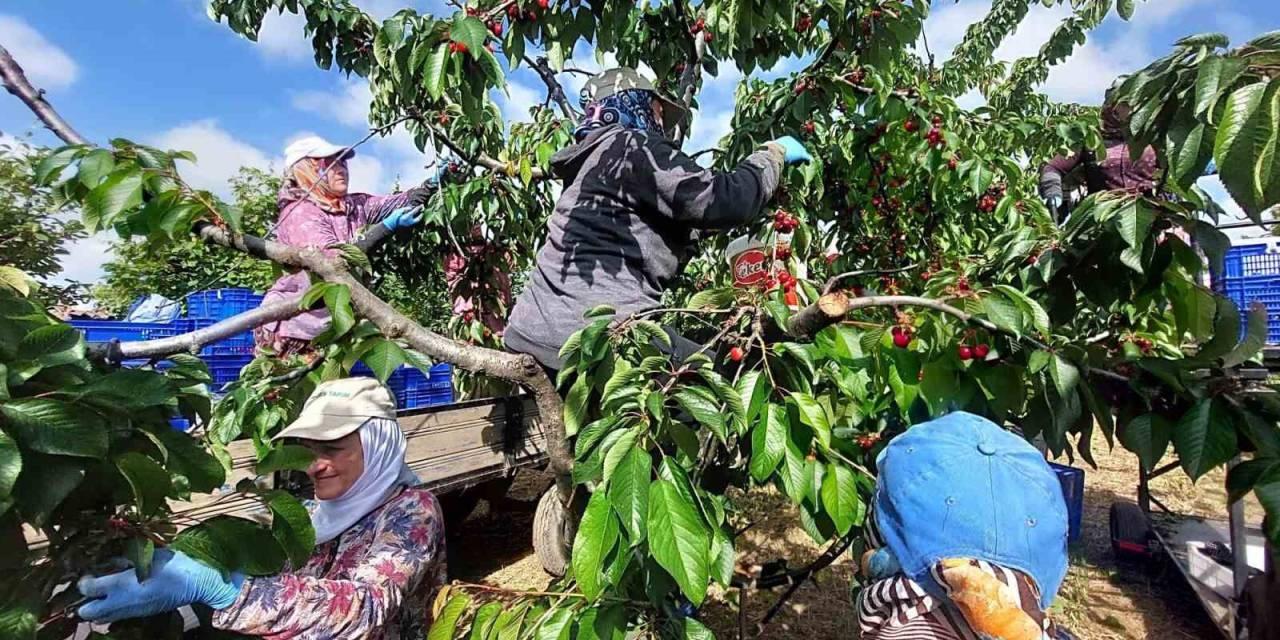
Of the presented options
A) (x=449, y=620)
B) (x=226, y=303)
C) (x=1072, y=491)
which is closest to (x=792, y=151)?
(x=449, y=620)

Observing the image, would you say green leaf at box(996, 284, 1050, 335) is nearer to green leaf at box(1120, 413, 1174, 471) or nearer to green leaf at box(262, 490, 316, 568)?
green leaf at box(1120, 413, 1174, 471)

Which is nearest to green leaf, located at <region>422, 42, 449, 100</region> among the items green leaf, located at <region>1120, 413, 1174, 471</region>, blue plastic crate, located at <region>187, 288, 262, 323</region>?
green leaf, located at <region>1120, 413, 1174, 471</region>

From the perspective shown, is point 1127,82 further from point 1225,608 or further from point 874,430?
point 1225,608

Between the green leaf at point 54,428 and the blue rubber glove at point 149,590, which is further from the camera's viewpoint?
the blue rubber glove at point 149,590

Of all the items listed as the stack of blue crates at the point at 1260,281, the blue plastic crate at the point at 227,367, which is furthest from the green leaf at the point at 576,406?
the stack of blue crates at the point at 1260,281

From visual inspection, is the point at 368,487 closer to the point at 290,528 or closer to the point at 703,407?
the point at 290,528

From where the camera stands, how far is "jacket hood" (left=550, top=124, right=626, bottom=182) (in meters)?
2.00

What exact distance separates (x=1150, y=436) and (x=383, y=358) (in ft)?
5.38

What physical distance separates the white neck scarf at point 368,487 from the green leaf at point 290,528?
33.3 inches

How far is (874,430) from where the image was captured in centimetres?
175

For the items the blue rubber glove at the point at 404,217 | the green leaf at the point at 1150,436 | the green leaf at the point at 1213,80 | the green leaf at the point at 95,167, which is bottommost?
the green leaf at the point at 1150,436

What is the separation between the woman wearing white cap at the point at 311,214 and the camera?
3480 mm

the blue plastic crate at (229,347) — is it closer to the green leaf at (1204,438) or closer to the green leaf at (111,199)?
the green leaf at (111,199)

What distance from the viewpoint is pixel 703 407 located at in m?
1.05
